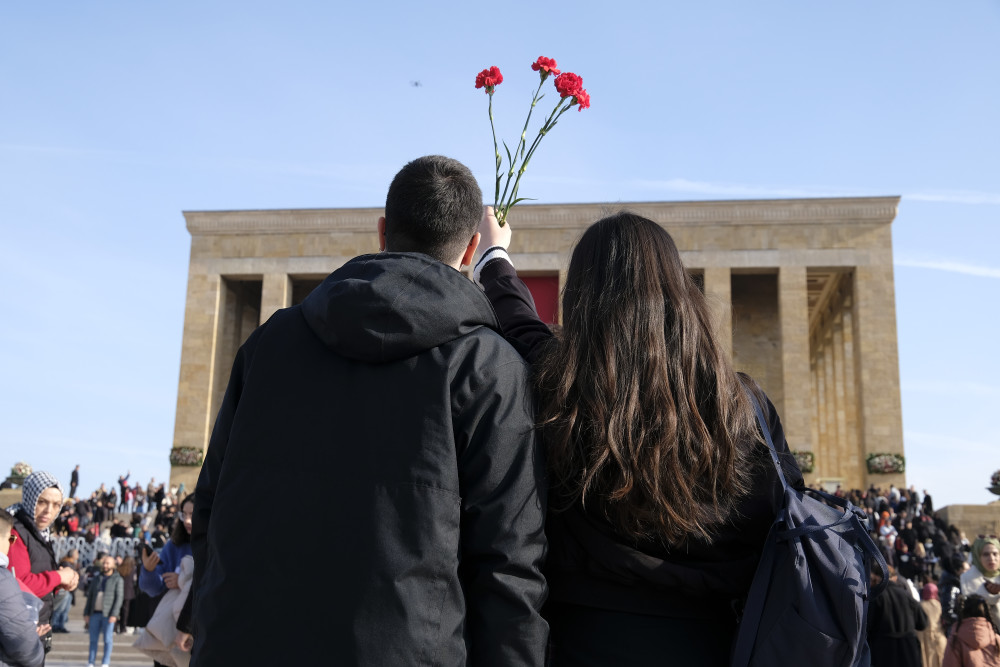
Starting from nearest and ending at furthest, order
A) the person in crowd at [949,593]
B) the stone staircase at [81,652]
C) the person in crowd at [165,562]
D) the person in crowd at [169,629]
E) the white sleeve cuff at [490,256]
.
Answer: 1. the white sleeve cuff at [490,256]
2. the person in crowd at [169,629]
3. the person in crowd at [165,562]
4. the person in crowd at [949,593]
5. the stone staircase at [81,652]

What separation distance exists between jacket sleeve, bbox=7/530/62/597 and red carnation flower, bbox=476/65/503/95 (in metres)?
3.31

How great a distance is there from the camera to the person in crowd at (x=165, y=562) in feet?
17.7

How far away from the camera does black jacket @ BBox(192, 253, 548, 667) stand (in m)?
1.87

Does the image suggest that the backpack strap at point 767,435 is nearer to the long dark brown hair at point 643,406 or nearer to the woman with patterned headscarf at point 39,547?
the long dark brown hair at point 643,406

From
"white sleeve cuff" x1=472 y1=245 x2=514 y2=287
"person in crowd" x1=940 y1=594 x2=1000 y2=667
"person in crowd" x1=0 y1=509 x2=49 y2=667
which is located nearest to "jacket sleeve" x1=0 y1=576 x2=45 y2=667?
"person in crowd" x1=0 y1=509 x2=49 y2=667

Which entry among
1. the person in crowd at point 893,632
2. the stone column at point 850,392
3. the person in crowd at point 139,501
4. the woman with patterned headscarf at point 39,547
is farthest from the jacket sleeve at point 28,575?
the stone column at point 850,392

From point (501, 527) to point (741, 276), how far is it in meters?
32.1

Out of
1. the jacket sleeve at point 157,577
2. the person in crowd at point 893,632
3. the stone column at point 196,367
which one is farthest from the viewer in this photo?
the stone column at point 196,367

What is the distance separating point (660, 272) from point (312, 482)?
0.96 metres

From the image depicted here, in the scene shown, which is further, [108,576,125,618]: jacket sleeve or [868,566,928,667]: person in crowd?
[108,576,125,618]: jacket sleeve

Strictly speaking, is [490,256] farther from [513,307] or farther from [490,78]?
[490,78]

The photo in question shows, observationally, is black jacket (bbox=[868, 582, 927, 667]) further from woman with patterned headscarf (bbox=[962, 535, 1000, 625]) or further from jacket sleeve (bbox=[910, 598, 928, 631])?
woman with patterned headscarf (bbox=[962, 535, 1000, 625])

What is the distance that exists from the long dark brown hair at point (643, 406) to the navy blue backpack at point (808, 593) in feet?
0.49

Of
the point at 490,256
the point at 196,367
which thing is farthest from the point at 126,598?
the point at 196,367
